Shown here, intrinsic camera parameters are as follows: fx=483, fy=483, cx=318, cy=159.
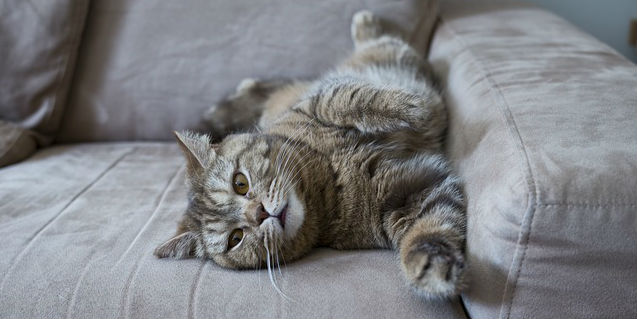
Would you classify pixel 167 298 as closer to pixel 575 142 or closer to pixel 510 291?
pixel 510 291

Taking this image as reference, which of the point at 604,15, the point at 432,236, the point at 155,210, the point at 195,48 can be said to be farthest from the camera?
the point at 604,15

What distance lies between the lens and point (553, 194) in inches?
31.8

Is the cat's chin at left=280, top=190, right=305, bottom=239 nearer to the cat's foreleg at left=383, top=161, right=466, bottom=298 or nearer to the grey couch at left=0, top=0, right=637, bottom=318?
the grey couch at left=0, top=0, right=637, bottom=318

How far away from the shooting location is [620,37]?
2.25 metres

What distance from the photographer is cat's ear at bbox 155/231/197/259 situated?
3.63ft

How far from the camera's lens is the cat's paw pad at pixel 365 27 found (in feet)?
5.66

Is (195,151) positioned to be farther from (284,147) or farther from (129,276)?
(129,276)

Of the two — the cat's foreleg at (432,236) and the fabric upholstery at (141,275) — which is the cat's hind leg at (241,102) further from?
the cat's foreleg at (432,236)

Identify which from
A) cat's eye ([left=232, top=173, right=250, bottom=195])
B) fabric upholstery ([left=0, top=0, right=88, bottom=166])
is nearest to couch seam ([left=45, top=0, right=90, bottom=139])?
fabric upholstery ([left=0, top=0, right=88, bottom=166])

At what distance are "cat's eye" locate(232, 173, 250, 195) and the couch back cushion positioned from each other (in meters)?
0.64

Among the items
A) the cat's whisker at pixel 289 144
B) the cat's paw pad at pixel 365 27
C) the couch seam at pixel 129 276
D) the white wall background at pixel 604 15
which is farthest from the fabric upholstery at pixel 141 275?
the white wall background at pixel 604 15

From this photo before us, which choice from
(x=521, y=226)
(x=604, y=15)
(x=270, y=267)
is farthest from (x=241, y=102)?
(x=604, y=15)

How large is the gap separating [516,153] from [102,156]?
1420 mm

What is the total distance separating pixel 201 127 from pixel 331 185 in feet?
2.45
